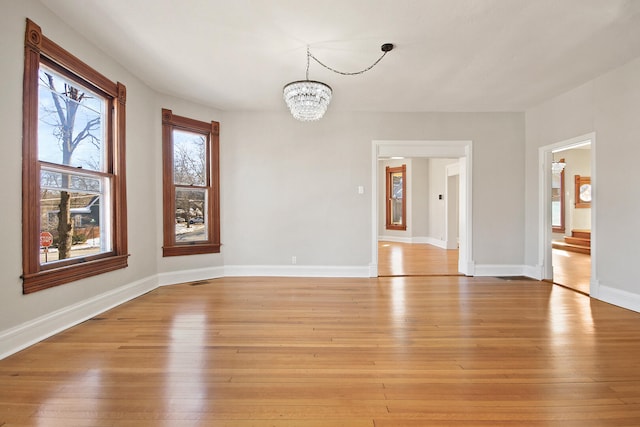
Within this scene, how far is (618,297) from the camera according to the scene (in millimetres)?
3533

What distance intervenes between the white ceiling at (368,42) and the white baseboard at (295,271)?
2.72 metres

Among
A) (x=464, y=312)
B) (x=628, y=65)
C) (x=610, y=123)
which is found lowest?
(x=464, y=312)

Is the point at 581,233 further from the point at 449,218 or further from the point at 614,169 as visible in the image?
the point at 614,169

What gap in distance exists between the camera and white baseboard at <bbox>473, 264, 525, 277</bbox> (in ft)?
16.7

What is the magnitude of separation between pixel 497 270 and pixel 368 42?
4.23 metres

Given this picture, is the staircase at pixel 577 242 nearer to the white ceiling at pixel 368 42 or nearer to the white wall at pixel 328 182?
the white wall at pixel 328 182

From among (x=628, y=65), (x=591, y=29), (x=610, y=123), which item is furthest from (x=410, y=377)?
(x=628, y=65)

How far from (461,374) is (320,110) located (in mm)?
2680

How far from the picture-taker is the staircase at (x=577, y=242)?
765cm

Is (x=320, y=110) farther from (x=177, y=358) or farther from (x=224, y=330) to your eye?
(x=177, y=358)

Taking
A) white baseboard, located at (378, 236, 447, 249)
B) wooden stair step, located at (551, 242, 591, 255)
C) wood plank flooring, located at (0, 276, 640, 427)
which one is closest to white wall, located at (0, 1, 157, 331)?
wood plank flooring, located at (0, 276, 640, 427)

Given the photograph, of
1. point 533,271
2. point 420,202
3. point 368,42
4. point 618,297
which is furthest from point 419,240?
point 368,42

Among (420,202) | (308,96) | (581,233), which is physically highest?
(308,96)

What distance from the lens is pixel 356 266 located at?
16.6 feet
